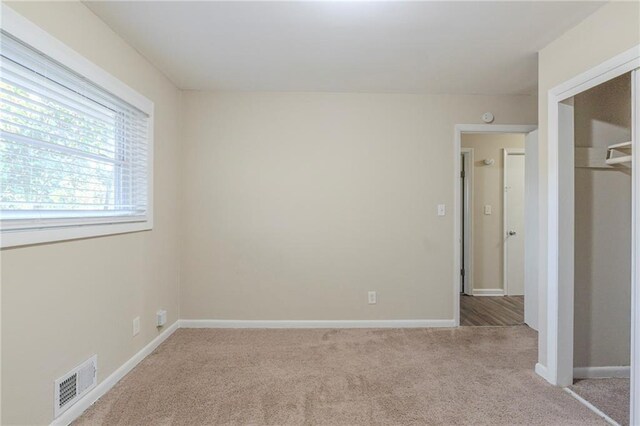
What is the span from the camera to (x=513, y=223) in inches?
178

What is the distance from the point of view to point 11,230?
1418 mm

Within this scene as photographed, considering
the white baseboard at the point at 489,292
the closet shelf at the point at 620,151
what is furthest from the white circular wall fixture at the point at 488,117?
the white baseboard at the point at 489,292

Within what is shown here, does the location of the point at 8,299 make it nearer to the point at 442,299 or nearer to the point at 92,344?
the point at 92,344

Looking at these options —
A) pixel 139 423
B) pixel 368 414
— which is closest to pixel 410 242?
pixel 368 414

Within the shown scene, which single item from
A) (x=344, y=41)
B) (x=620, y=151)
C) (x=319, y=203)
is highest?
(x=344, y=41)

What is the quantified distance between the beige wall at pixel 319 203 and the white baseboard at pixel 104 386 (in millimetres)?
615

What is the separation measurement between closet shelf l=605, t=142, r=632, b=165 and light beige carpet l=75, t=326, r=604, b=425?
1.61 metres

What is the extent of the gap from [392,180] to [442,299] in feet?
4.44

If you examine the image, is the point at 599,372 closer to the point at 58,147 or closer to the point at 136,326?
the point at 136,326

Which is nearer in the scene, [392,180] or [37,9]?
[37,9]

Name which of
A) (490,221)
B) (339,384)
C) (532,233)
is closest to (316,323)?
(339,384)

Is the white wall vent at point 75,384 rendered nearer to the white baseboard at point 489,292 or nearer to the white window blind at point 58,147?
the white window blind at point 58,147

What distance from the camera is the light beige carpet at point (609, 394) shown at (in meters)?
1.88

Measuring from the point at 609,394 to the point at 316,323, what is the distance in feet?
7.48
